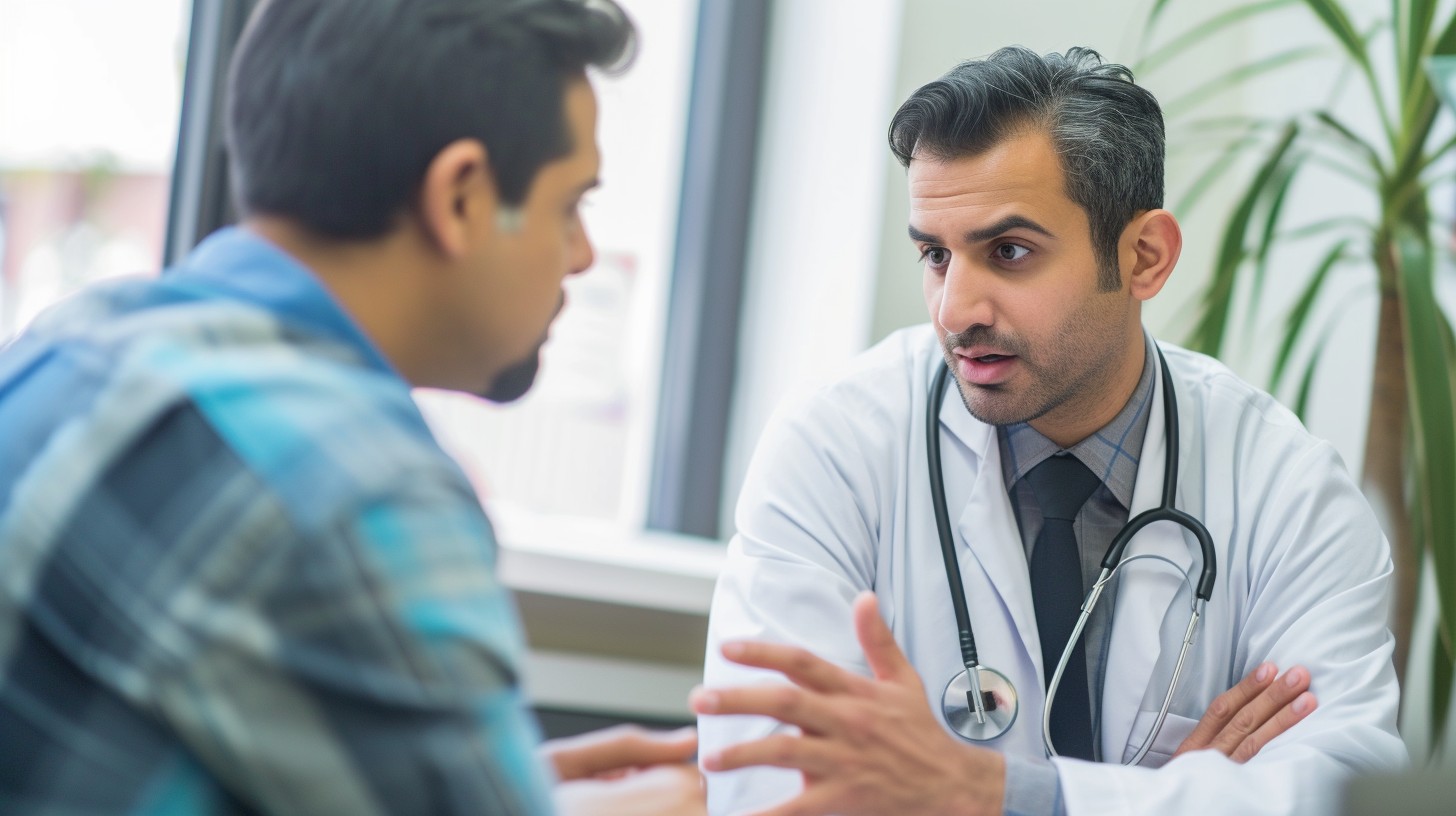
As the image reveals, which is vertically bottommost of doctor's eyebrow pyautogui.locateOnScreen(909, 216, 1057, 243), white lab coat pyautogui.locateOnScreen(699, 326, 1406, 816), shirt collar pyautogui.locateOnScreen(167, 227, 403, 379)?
white lab coat pyautogui.locateOnScreen(699, 326, 1406, 816)

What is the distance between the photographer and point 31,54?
2.11 metres

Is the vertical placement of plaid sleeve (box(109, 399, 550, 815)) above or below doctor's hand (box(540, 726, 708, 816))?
above

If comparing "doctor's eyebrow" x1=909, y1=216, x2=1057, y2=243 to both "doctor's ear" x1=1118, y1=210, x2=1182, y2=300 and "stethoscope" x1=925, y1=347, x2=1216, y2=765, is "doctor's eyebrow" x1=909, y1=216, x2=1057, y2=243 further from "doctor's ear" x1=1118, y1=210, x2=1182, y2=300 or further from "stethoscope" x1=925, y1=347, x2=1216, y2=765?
"stethoscope" x1=925, y1=347, x2=1216, y2=765

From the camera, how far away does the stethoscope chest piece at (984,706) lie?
4.49 ft

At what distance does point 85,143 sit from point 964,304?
1.51 meters

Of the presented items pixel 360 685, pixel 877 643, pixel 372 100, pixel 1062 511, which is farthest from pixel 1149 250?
pixel 360 685

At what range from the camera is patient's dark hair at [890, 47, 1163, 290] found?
1.51m

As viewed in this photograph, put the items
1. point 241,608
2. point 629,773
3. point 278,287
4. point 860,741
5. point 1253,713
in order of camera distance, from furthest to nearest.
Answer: point 1253,713 → point 860,741 → point 629,773 → point 278,287 → point 241,608

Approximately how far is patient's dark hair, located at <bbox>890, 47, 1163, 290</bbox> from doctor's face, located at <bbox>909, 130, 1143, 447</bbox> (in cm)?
2

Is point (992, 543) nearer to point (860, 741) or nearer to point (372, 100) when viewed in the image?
point (860, 741)

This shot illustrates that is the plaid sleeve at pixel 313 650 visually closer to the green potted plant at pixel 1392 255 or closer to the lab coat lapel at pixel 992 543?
the lab coat lapel at pixel 992 543

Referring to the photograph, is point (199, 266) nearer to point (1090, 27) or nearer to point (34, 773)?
point (34, 773)

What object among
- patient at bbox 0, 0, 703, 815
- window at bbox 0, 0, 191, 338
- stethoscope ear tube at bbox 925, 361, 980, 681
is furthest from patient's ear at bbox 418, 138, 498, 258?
window at bbox 0, 0, 191, 338

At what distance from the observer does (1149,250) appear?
1.62 metres
